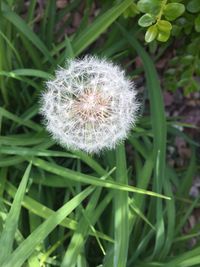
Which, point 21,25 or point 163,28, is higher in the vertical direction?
point 21,25

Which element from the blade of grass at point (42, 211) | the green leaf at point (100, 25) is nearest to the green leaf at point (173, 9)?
the green leaf at point (100, 25)

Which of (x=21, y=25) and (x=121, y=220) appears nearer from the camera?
(x=121, y=220)

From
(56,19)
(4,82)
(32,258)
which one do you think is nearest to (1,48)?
(4,82)

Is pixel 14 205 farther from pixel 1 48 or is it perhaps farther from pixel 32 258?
pixel 1 48

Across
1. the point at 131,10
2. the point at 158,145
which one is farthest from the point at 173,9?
the point at 158,145

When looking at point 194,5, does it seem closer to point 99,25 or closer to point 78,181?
point 99,25

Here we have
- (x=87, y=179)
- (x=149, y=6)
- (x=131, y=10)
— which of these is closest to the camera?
(x=149, y=6)

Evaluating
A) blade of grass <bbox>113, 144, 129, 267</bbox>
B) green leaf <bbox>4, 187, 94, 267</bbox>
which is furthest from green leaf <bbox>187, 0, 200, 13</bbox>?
green leaf <bbox>4, 187, 94, 267</bbox>

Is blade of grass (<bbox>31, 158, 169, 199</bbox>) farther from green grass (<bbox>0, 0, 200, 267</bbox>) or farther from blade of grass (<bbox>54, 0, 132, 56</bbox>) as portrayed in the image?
blade of grass (<bbox>54, 0, 132, 56</bbox>)
